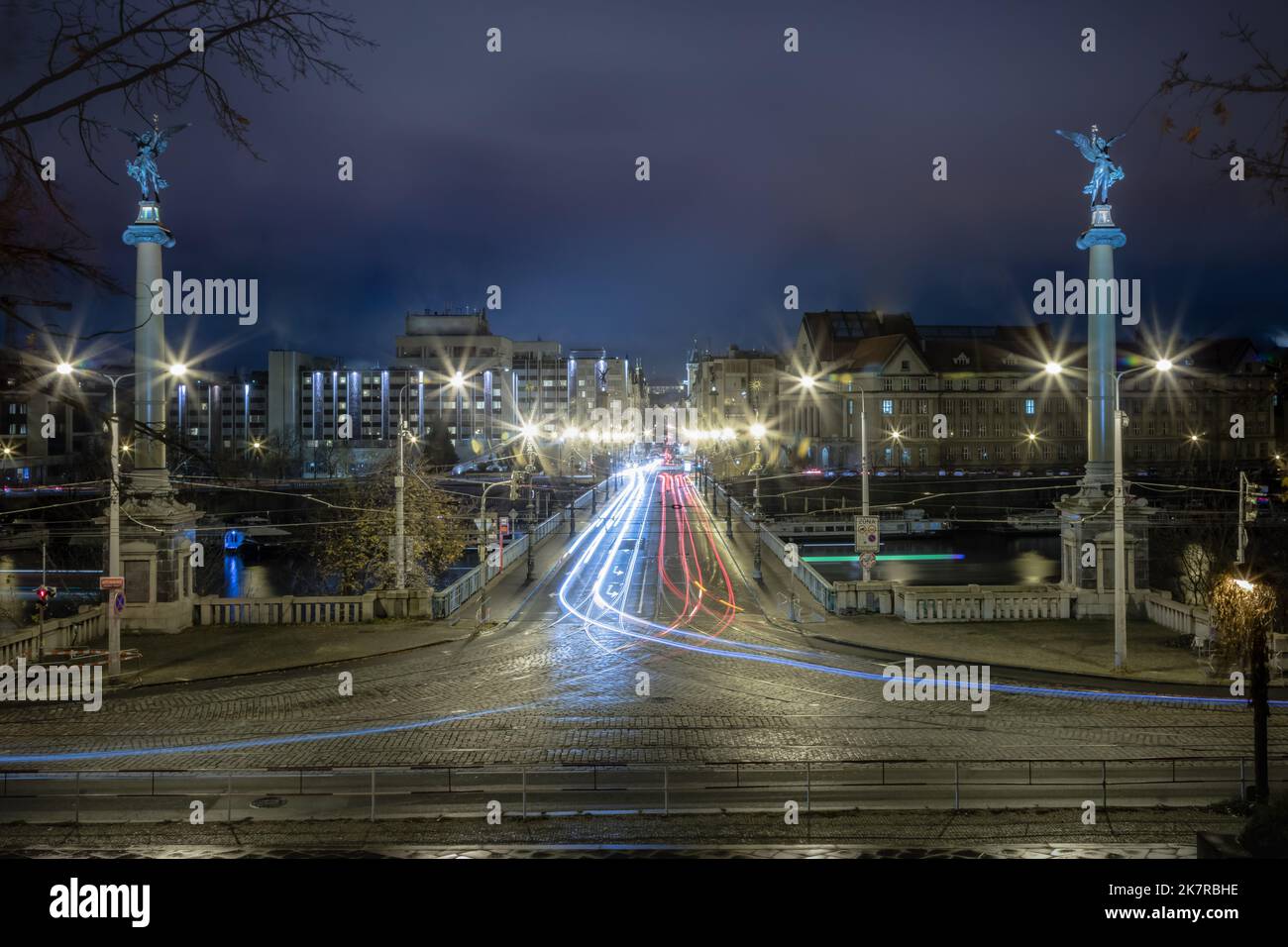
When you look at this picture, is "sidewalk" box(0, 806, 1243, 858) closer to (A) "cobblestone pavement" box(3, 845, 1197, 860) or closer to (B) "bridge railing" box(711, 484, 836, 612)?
(A) "cobblestone pavement" box(3, 845, 1197, 860)

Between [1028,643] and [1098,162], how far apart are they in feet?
49.3

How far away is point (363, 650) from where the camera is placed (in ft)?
81.0

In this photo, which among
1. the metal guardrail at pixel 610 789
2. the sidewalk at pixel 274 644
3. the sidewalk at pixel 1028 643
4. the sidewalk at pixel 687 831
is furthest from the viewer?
the sidewalk at pixel 274 644

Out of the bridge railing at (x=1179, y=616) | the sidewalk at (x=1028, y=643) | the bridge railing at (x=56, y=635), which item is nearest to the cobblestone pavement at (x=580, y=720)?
the sidewalk at (x=1028, y=643)

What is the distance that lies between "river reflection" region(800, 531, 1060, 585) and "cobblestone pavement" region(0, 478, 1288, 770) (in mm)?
28836

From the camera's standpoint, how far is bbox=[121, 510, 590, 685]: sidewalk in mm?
22436

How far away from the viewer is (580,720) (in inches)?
693

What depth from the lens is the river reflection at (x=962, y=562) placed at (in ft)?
182

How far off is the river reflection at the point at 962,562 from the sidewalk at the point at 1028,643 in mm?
19792

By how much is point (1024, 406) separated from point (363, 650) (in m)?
99.5

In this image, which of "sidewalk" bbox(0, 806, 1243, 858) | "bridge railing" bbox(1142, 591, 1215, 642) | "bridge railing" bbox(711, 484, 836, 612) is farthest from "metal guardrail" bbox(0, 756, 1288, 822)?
"bridge railing" bbox(711, 484, 836, 612)

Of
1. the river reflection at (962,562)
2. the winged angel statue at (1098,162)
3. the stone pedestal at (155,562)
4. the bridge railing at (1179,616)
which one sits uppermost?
the winged angel statue at (1098,162)

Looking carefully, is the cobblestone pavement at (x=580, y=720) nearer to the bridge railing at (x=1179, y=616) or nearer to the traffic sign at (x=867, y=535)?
the traffic sign at (x=867, y=535)
